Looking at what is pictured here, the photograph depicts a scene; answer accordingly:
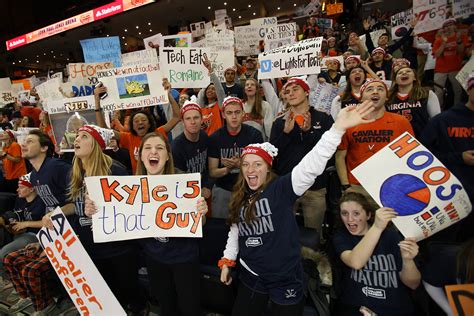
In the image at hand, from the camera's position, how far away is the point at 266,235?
7.12 feet

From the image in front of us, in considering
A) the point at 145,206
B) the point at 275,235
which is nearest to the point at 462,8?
the point at 275,235

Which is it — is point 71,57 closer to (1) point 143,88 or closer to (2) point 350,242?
(1) point 143,88

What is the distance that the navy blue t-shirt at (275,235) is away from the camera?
6.93ft

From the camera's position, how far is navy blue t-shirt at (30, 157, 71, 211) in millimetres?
3049

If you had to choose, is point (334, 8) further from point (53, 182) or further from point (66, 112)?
point (53, 182)

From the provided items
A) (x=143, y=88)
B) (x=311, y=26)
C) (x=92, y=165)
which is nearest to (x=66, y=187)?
(x=92, y=165)

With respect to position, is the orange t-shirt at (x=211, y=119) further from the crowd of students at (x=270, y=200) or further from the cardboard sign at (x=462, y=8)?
the cardboard sign at (x=462, y=8)

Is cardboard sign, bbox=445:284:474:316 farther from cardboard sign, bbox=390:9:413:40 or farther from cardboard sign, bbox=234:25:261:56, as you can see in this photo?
cardboard sign, bbox=390:9:413:40

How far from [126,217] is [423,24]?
5.11 meters

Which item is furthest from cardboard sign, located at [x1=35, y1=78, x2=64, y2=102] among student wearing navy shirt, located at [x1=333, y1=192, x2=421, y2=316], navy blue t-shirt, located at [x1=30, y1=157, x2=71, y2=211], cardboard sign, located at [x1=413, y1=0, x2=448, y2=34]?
cardboard sign, located at [x1=413, y1=0, x2=448, y2=34]

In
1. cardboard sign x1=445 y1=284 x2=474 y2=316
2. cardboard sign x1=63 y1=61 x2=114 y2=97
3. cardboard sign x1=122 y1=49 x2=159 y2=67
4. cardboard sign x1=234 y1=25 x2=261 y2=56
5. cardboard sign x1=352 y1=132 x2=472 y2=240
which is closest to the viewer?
cardboard sign x1=445 y1=284 x2=474 y2=316

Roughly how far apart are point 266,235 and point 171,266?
2.63 feet

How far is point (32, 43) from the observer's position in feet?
75.5

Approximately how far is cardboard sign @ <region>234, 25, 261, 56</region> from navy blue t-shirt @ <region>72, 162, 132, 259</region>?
4830 mm
